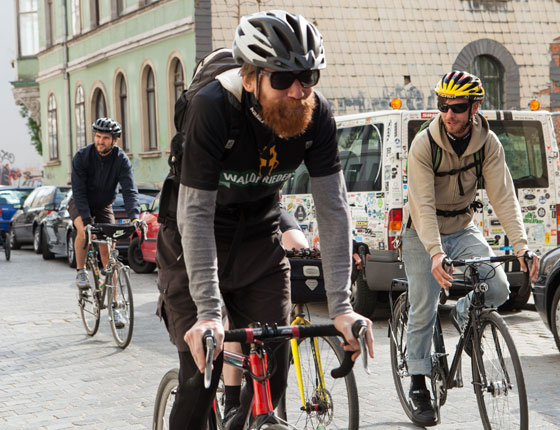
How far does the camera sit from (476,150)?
5.43 metres

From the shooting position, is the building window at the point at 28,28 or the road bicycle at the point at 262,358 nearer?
the road bicycle at the point at 262,358

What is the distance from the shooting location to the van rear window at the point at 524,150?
33.7ft

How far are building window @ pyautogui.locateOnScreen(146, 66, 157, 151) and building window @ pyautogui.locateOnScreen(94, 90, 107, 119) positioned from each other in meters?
4.11

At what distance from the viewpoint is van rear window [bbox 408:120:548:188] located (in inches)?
405

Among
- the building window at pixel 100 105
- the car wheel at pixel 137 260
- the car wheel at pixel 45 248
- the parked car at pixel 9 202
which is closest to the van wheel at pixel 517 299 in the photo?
the car wheel at pixel 137 260

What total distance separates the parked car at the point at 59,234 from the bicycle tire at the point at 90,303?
7.48 meters

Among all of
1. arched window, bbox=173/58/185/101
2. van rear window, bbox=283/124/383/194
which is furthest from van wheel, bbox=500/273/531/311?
arched window, bbox=173/58/185/101

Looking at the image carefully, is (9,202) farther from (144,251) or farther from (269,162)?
(269,162)

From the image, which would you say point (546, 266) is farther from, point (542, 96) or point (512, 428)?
point (542, 96)

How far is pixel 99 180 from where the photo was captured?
9680 millimetres

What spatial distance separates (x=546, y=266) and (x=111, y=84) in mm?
24508

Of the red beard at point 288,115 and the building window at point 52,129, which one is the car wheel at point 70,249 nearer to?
the red beard at point 288,115

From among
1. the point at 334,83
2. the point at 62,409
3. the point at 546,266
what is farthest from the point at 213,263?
the point at 334,83

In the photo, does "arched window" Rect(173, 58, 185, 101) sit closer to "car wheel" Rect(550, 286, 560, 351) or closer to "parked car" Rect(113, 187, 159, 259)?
"parked car" Rect(113, 187, 159, 259)
